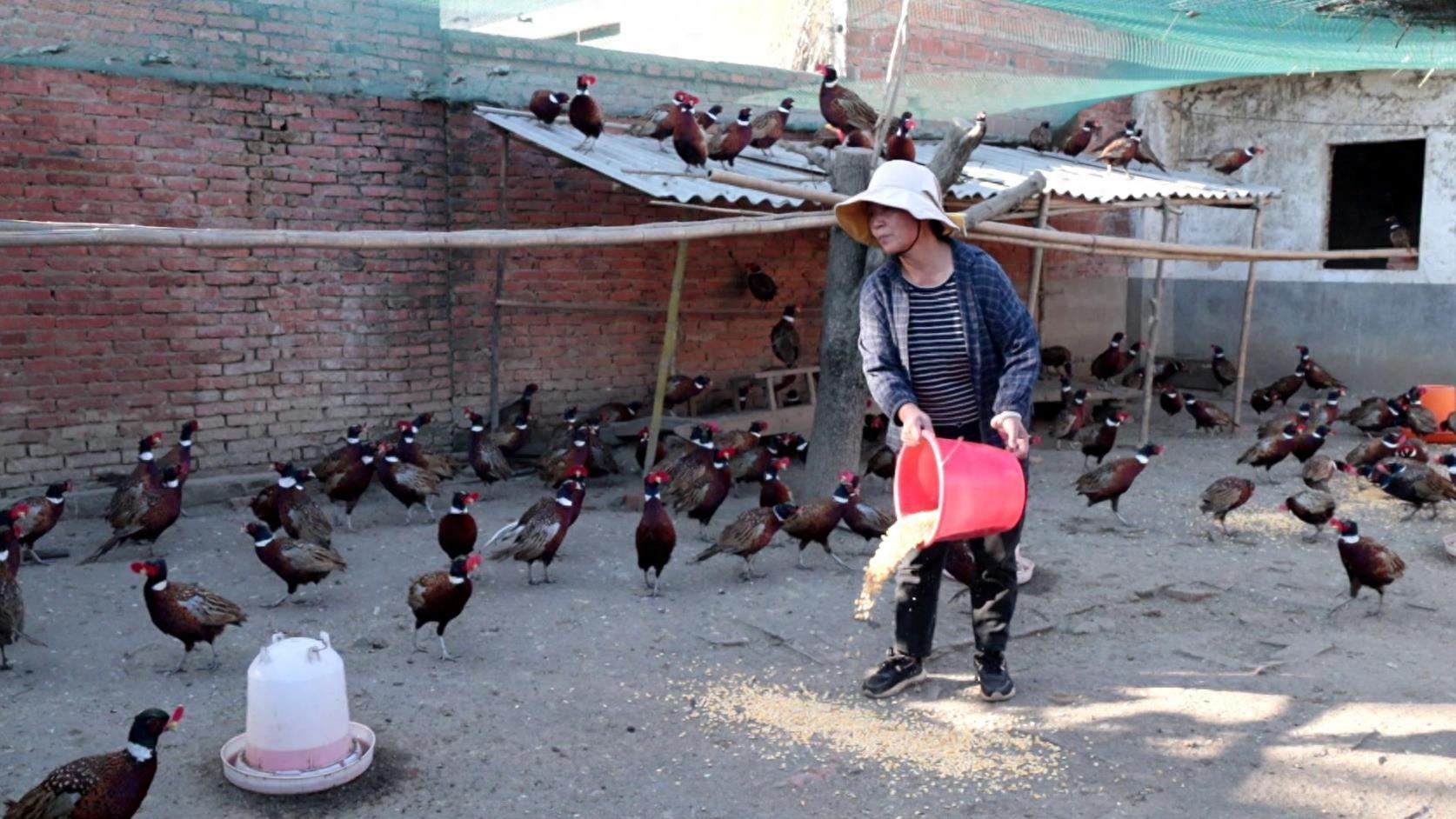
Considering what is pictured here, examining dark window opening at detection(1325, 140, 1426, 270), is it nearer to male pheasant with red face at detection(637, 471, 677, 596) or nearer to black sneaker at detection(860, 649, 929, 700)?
male pheasant with red face at detection(637, 471, 677, 596)

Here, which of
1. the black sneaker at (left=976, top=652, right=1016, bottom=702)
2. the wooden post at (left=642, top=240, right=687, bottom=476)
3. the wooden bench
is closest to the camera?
the black sneaker at (left=976, top=652, right=1016, bottom=702)

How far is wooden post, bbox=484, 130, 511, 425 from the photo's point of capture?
9.45 m

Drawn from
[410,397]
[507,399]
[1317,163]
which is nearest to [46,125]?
[410,397]

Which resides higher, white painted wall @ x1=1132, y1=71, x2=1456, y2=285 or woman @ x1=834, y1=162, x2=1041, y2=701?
white painted wall @ x1=1132, y1=71, x2=1456, y2=285

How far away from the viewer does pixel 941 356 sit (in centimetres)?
432

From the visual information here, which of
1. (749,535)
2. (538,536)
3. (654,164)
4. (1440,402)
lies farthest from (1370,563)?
(1440,402)

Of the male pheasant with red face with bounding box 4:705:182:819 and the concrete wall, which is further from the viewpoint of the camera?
the concrete wall

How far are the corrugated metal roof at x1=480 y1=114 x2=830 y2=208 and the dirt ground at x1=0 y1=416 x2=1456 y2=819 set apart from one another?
2.41 metres

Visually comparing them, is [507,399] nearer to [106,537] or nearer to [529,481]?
[529,481]

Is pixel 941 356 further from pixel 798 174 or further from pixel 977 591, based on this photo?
pixel 798 174

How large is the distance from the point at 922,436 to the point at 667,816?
1.48 metres

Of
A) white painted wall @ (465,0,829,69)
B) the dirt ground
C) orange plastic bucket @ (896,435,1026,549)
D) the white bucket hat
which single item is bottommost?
the dirt ground

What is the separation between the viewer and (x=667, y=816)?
12.9 ft

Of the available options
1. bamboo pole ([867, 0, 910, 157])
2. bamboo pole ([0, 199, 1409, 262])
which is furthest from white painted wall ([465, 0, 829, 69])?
bamboo pole ([0, 199, 1409, 262])
